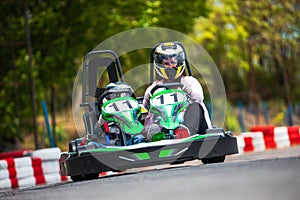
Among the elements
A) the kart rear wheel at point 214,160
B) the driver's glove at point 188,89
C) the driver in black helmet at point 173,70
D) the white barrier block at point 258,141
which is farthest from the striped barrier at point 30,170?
the white barrier block at point 258,141

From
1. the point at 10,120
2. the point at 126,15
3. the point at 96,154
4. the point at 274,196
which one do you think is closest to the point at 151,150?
the point at 96,154

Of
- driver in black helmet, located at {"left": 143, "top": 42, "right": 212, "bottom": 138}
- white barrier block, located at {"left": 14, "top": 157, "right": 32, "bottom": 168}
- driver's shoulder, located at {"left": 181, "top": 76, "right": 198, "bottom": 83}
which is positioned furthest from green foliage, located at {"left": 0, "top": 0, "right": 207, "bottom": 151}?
driver's shoulder, located at {"left": 181, "top": 76, "right": 198, "bottom": 83}

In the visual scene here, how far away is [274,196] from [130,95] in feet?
21.7

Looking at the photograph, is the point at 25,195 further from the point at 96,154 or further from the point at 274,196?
the point at 274,196

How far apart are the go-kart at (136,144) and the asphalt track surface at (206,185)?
0.85 metres

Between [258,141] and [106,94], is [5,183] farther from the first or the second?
[258,141]

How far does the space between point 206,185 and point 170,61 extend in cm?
506

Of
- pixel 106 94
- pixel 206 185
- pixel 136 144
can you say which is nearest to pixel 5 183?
pixel 106 94

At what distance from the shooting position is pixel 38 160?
18.6 metres

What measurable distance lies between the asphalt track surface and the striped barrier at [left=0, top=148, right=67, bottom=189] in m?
6.16

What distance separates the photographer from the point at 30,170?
1839 centimetres

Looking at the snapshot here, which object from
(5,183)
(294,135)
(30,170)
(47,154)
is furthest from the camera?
(294,135)

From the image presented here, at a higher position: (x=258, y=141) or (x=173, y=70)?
(x=173, y=70)

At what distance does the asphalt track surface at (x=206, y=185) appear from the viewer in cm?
811
